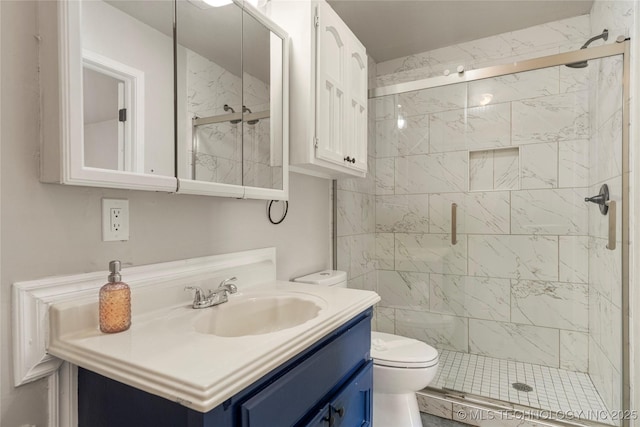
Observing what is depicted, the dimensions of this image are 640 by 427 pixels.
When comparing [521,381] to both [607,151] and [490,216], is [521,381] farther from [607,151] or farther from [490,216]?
[607,151]

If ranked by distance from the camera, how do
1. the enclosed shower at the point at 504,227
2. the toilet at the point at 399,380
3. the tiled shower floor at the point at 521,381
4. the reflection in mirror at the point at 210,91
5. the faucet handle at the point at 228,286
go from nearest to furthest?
1. the reflection in mirror at the point at 210,91
2. the faucet handle at the point at 228,286
3. the toilet at the point at 399,380
4. the tiled shower floor at the point at 521,381
5. the enclosed shower at the point at 504,227

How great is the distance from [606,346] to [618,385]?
10.0 inches

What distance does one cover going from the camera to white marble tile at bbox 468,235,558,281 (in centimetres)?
233

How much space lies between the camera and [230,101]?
1269 mm

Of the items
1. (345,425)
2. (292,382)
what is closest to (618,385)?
(345,425)

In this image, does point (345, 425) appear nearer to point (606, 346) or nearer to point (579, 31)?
point (606, 346)

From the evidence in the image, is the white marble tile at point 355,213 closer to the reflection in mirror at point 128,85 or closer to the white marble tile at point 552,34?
the reflection in mirror at point 128,85

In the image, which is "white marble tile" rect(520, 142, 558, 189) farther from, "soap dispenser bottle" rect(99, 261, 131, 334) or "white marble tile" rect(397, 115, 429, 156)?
"soap dispenser bottle" rect(99, 261, 131, 334)

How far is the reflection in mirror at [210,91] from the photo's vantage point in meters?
1.08

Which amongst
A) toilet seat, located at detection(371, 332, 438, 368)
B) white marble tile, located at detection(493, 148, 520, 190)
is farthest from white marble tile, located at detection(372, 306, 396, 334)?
white marble tile, located at detection(493, 148, 520, 190)

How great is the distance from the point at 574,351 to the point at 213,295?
240 centimetres

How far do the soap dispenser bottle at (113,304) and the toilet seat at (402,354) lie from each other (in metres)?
1.14

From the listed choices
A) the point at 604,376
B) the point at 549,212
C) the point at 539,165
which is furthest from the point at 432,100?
the point at 604,376

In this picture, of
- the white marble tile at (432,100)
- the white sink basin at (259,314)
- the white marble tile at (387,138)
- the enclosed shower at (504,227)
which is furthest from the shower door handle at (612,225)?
the white sink basin at (259,314)
